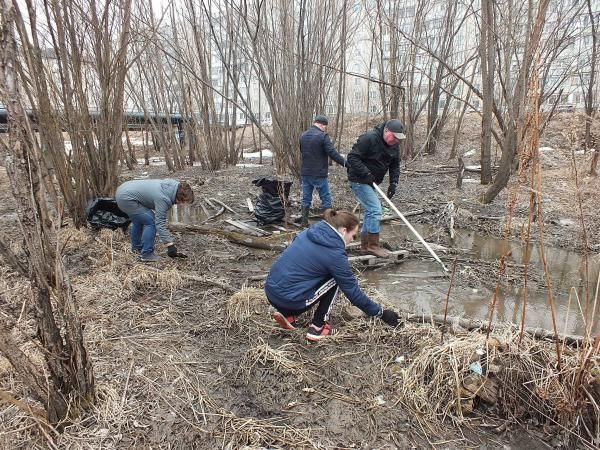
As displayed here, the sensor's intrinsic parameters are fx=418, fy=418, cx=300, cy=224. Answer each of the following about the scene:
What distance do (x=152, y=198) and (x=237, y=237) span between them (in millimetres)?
1560

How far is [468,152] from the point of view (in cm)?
1628

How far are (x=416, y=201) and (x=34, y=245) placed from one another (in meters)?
7.60

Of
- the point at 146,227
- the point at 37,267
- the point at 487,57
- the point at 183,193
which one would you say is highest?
the point at 487,57

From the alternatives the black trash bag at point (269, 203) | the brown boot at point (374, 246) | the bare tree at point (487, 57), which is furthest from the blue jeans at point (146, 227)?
the bare tree at point (487, 57)

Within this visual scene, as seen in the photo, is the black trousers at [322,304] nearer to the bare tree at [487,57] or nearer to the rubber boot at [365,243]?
the rubber boot at [365,243]

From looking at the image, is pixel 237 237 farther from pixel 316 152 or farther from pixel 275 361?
pixel 275 361

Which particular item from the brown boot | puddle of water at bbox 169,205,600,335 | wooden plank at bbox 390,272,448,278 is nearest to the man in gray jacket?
puddle of water at bbox 169,205,600,335

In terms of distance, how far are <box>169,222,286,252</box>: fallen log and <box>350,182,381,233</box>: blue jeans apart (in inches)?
47.9

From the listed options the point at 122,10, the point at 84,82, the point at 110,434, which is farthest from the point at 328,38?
the point at 110,434

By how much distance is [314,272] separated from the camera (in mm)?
3127

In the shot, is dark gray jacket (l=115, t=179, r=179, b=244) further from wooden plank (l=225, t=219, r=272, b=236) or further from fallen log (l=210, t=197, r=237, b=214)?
fallen log (l=210, t=197, r=237, b=214)

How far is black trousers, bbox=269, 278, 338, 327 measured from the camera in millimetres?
3217

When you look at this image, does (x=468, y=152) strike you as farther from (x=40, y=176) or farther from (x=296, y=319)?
(x=40, y=176)

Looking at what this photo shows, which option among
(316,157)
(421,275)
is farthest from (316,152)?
(421,275)
